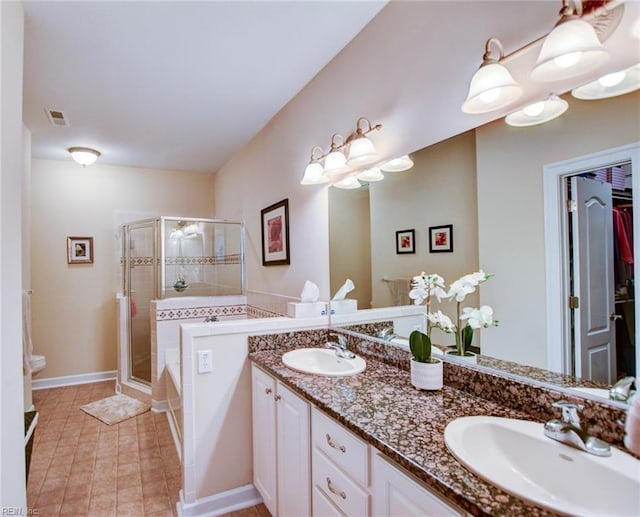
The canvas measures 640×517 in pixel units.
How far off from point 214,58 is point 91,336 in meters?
3.73

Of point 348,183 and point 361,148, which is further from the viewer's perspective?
point 348,183

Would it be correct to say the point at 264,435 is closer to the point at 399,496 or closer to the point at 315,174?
the point at 399,496

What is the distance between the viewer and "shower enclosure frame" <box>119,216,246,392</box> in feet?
12.1

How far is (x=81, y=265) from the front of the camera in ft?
14.3

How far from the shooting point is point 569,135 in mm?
1118

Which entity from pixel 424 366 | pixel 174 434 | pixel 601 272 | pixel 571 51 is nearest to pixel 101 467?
pixel 174 434

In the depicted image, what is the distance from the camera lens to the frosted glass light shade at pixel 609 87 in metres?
0.97

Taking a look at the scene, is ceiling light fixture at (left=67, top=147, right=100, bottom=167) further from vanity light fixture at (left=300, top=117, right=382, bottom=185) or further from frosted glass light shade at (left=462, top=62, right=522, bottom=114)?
frosted glass light shade at (left=462, top=62, right=522, bottom=114)

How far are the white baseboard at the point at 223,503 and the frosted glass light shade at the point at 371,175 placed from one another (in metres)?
1.87

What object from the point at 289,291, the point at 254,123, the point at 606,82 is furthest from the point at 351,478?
the point at 254,123

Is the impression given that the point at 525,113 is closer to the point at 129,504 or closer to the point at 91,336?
the point at 129,504

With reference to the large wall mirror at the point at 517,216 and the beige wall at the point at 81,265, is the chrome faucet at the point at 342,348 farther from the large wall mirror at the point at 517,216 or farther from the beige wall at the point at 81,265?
the beige wall at the point at 81,265

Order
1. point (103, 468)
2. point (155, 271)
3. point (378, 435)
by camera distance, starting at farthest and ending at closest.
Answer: point (155, 271) → point (103, 468) → point (378, 435)

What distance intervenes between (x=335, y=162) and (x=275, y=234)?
1.22m
